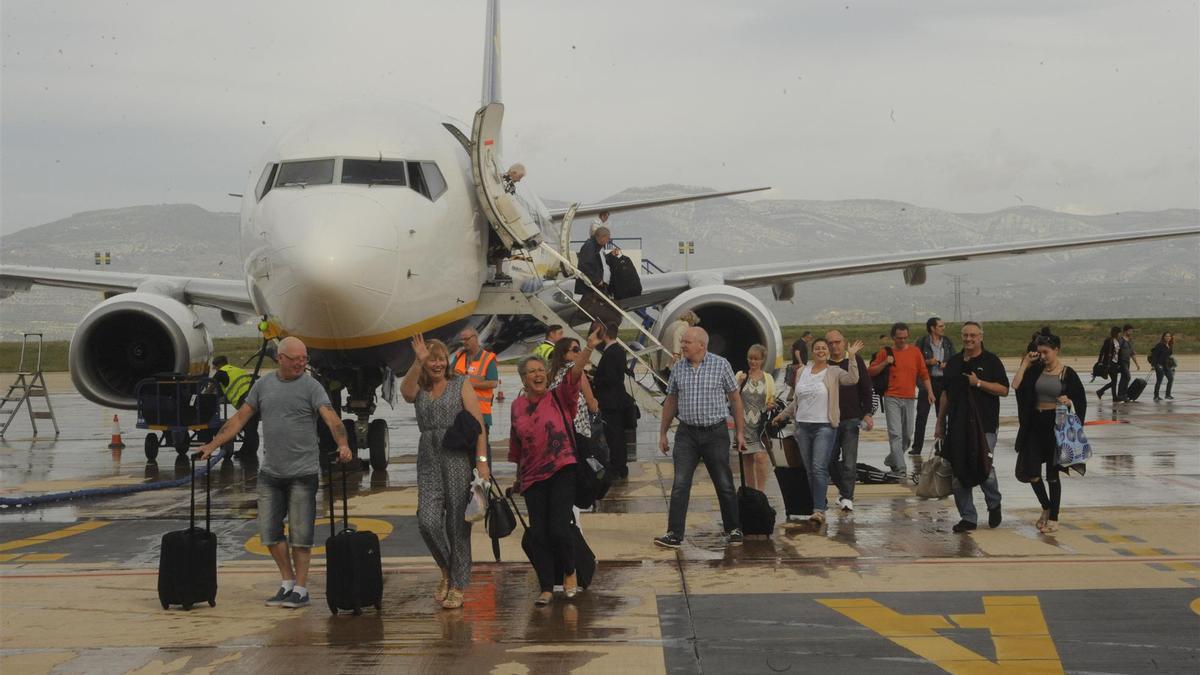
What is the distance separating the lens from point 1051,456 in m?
10.1

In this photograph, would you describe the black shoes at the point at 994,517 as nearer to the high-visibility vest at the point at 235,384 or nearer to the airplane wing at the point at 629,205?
the high-visibility vest at the point at 235,384

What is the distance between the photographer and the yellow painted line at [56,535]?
9984 millimetres

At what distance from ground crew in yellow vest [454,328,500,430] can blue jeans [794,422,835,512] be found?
8.85ft

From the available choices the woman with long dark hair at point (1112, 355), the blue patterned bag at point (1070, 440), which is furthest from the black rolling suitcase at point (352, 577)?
the woman with long dark hair at point (1112, 355)

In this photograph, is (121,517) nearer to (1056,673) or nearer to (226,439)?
(226,439)

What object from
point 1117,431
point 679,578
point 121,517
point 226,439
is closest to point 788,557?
point 679,578

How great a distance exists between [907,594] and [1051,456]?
2928 millimetres

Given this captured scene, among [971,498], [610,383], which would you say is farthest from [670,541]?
[610,383]

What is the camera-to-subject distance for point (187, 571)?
7645 millimetres

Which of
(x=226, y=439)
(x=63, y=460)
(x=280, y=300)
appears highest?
(x=280, y=300)

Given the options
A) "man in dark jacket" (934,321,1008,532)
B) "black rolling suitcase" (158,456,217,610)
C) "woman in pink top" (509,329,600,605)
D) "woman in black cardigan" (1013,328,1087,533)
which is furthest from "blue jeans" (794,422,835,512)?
"black rolling suitcase" (158,456,217,610)

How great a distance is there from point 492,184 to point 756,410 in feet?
15.8

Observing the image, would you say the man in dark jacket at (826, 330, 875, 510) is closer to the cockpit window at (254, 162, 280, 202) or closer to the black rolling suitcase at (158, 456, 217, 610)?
the black rolling suitcase at (158, 456, 217, 610)

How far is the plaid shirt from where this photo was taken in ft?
31.8
